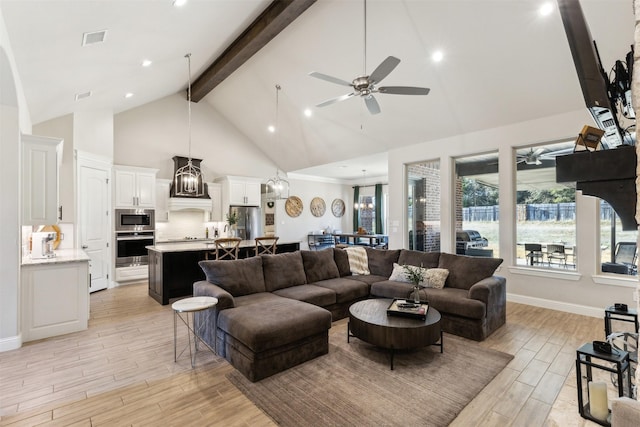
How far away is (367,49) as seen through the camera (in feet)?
15.1

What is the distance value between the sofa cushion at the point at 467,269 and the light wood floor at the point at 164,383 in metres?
0.69

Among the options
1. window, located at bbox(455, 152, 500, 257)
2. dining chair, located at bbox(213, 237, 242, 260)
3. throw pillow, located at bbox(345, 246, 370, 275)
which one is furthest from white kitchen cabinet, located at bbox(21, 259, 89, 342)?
window, located at bbox(455, 152, 500, 257)

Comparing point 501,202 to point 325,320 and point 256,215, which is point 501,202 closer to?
point 325,320

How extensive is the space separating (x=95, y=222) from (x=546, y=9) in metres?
7.66

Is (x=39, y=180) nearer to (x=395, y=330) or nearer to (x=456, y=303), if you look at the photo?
(x=395, y=330)

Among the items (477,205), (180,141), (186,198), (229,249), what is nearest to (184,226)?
(186,198)

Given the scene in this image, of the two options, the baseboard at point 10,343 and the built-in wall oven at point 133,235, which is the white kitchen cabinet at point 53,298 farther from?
the built-in wall oven at point 133,235

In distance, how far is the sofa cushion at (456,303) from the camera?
3379 millimetres

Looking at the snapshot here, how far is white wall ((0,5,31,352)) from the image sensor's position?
3.19 m

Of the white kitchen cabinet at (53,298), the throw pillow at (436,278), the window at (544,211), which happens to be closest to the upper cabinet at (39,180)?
the white kitchen cabinet at (53,298)

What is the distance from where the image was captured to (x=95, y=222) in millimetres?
5754

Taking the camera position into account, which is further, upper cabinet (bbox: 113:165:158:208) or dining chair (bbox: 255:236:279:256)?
upper cabinet (bbox: 113:165:158:208)

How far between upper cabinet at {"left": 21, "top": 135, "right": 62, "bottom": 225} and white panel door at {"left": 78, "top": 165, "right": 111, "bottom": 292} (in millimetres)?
2059

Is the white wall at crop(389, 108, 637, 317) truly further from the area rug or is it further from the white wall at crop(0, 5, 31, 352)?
the white wall at crop(0, 5, 31, 352)
